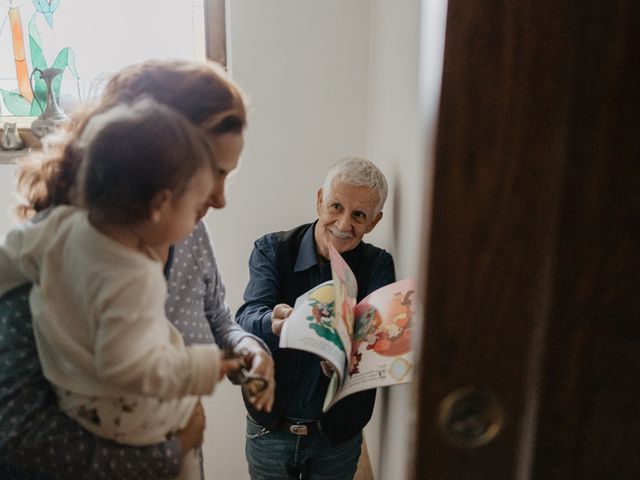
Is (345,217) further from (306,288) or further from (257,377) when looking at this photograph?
(257,377)

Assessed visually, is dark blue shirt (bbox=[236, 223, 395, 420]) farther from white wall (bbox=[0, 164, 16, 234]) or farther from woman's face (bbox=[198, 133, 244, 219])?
white wall (bbox=[0, 164, 16, 234])

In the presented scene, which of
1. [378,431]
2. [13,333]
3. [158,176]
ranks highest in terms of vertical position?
[158,176]

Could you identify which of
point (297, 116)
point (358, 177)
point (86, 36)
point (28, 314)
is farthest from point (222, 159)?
point (86, 36)

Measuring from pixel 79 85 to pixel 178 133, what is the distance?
5.25ft

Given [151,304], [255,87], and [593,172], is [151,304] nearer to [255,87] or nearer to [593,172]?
[593,172]

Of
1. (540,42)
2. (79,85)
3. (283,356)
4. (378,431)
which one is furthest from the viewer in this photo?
(79,85)

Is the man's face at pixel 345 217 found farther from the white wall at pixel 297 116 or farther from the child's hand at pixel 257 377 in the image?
the child's hand at pixel 257 377

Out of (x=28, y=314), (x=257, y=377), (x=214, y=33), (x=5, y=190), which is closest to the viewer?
(x=28, y=314)

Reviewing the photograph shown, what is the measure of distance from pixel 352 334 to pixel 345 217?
12.2 inches

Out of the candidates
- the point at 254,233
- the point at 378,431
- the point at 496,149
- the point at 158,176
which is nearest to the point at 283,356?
the point at 378,431

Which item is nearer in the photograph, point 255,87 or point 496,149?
point 496,149

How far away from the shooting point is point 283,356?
1348 millimetres

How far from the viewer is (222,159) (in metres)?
0.70

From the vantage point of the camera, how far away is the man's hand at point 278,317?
1200 mm
